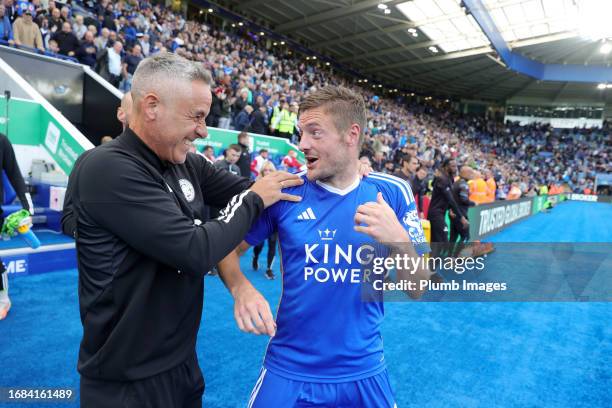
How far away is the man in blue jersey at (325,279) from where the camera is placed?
1602 millimetres

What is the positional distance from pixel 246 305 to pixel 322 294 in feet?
1.12

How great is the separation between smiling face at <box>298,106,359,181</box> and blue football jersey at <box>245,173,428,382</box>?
4.0 inches

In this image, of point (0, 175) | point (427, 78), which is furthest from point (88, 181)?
point (427, 78)

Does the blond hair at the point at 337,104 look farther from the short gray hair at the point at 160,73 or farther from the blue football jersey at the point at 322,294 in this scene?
the short gray hair at the point at 160,73

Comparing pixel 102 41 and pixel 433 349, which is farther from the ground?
pixel 102 41

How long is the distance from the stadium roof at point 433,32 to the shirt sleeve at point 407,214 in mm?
20672

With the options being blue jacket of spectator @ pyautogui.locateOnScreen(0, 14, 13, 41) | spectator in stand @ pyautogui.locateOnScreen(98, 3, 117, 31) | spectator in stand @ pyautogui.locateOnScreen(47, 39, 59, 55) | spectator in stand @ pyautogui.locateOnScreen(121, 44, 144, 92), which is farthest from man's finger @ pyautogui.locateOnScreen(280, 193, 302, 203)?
spectator in stand @ pyautogui.locateOnScreen(98, 3, 117, 31)

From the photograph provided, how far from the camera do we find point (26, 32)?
362 inches

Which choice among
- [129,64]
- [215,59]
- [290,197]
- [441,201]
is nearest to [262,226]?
[290,197]

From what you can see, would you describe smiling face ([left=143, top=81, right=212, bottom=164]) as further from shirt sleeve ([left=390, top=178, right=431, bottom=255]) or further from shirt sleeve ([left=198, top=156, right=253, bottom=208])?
shirt sleeve ([left=390, top=178, right=431, bottom=255])

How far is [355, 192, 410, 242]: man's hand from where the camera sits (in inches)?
56.5

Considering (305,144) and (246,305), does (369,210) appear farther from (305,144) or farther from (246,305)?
(246,305)

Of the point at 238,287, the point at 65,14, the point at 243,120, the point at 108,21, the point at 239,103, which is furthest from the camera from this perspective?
the point at 239,103

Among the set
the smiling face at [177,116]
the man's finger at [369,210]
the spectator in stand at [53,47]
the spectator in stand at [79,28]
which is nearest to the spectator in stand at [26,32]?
the spectator in stand at [53,47]
